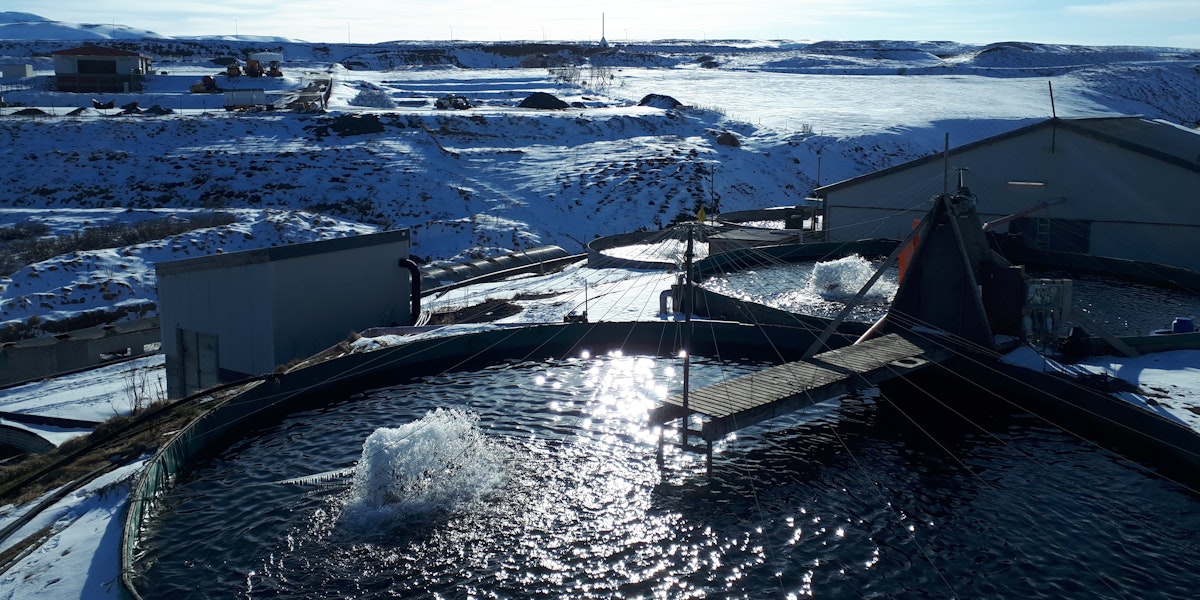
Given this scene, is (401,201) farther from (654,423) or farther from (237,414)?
(654,423)

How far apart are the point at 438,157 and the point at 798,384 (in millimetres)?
47169

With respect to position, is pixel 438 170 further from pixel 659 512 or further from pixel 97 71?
pixel 659 512

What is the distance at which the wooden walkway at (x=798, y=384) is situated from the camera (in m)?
14.9

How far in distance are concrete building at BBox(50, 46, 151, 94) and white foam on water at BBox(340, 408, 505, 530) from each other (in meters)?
79.6

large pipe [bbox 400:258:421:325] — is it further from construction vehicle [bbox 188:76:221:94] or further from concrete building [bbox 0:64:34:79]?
concrete building [bbox 0:64:34:79]

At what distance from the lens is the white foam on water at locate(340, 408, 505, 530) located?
13289 mm

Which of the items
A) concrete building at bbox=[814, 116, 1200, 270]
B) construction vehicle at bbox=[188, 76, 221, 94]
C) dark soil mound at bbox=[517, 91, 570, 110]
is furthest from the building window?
concrete building at bbox=[814, 116, 1200, 270]

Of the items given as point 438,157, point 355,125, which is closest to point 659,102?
point 438,157

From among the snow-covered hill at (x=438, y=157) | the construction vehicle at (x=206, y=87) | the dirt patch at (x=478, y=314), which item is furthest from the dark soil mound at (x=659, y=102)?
the dirt patch at (x=478, y=314)

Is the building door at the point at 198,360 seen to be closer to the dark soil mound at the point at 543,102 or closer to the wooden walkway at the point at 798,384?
the wooden walkway at the point at 798,384

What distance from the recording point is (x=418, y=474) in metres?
14.0

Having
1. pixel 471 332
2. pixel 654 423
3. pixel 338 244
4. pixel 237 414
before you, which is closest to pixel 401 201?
pixel 338 244

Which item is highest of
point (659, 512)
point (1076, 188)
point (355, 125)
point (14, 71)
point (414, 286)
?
point (14, 71)

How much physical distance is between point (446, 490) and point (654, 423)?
12.1 ft
